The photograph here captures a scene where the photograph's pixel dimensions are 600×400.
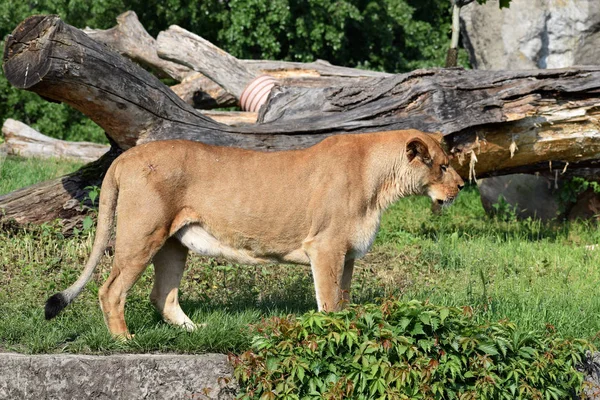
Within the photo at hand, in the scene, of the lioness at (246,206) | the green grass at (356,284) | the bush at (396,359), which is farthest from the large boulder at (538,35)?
the bush at (396,359)

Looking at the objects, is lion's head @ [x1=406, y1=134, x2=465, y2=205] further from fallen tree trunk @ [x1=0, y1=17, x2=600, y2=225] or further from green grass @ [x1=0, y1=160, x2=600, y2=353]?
fallen tree trunk @ [x1=0, y1=17, x2=600, y2=225]

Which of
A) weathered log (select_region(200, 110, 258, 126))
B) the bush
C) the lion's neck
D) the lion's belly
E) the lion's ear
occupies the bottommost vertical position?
the bush

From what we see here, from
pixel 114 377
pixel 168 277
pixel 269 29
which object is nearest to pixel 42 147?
pixel 269 29

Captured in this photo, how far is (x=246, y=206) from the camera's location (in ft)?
21.7

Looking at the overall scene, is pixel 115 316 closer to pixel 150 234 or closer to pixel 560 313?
pixel 150 234

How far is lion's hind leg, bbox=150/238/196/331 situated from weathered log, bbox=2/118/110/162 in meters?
7.54

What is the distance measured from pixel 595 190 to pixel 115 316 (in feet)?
22.0

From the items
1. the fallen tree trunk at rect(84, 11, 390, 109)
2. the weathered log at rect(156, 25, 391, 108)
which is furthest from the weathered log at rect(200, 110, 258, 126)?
the fallen tree trunk at rect(84, 11, 390, 109)

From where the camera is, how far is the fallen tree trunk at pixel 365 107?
7617 millimetres

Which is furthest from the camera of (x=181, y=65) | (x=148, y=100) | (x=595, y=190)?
(x=181, y=65)

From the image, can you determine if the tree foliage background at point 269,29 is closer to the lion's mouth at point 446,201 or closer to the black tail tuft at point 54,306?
the lion's mouth at point 446,201

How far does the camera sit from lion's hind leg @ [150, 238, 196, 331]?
687 centimetres

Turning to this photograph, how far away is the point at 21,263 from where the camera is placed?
27.4 ft

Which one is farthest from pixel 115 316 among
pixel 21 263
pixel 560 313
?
pixel 560 313
